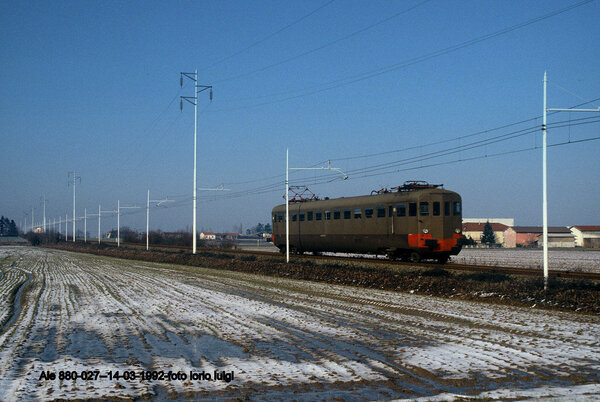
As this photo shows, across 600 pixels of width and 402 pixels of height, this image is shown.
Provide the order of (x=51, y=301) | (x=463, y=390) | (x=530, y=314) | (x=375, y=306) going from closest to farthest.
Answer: (x=463, y=390) → (x=530, y=314) → (x=375, y=306) → (x=51, y=301)

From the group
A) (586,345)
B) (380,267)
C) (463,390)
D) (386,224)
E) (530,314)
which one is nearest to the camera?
(463,390)

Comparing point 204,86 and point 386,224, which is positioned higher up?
point 204,86

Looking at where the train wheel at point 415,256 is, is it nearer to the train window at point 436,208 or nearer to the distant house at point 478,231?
the train window at point 436,208

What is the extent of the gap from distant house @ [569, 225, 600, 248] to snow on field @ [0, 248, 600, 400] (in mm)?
133374

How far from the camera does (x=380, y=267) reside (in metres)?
30.8

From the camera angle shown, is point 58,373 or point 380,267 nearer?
point 58,373

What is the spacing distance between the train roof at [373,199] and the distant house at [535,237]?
339 feet

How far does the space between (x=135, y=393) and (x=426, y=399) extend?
450 centimetres

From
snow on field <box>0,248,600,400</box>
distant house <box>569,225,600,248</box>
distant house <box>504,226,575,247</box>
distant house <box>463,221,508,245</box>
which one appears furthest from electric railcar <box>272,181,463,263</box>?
distant house <box>463,221,508,245</box>

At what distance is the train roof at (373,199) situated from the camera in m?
32.6

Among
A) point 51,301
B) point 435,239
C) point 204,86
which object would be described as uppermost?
point 204,86

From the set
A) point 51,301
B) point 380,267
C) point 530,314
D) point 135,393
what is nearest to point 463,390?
point 135,393

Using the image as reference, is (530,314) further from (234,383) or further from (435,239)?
(435,239)

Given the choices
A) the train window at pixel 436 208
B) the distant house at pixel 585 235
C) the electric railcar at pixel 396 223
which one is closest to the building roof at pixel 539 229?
the distant house at pixel 585 235
